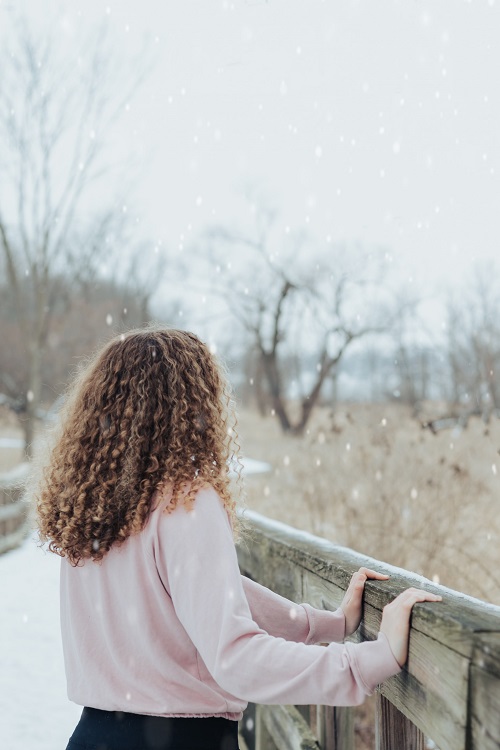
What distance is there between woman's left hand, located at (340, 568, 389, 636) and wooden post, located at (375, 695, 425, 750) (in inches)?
6.8

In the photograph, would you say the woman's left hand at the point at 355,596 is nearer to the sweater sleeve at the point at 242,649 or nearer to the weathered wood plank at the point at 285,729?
the sweater sleeve at the point at 242,649

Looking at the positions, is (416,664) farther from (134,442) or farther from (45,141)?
(45,141)

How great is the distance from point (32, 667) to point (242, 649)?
4438mm

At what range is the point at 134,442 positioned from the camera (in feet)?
6.10

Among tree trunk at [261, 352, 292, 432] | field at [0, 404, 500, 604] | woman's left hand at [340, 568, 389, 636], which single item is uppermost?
woman's left hand at [340, 568, 389, 636]

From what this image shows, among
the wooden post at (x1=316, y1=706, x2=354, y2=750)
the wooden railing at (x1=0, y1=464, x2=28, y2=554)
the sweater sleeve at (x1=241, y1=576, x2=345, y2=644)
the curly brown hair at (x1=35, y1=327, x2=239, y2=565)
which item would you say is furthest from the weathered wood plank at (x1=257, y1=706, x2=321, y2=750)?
the wooden railing at (x1=0, y1=464, x2=28, y2=554)

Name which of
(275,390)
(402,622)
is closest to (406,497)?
(402,622)

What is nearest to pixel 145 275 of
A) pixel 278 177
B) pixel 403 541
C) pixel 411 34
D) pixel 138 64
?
pixel 278 177

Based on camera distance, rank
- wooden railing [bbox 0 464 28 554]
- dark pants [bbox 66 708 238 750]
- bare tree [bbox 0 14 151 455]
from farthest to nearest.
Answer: bare tree [bbox 0 14 151 455]
wooden railing [bbox 0 464 28 554]
dark pants [bbox 66 708 238 750]

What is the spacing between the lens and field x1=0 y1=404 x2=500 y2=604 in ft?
22.5

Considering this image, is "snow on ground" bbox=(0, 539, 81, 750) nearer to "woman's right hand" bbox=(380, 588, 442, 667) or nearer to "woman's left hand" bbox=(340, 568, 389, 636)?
"woman's left hand" bbox=(340, 568, 389, 636)

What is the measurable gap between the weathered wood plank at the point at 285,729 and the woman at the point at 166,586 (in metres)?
0.77

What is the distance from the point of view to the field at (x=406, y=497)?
6.84m

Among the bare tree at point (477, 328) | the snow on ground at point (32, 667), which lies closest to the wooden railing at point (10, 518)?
the snow on ground at point (32, 667)
